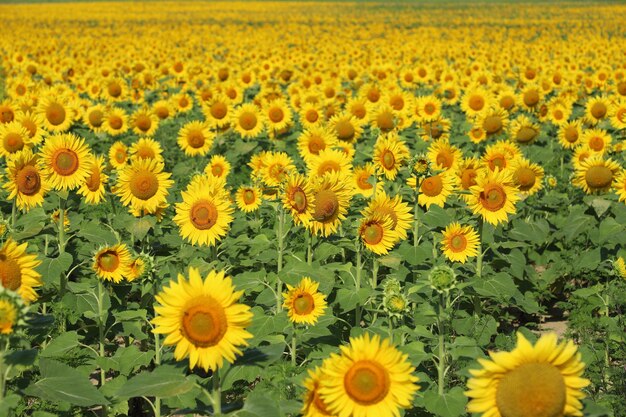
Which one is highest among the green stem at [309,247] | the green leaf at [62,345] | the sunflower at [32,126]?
the sunflower at [32,126]

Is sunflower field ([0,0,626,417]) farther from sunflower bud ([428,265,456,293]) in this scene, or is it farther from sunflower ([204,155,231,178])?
sunflower ([204,155,231,178])

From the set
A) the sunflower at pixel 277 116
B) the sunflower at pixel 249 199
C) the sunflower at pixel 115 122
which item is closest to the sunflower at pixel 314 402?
the sunflower at pixel 249 199

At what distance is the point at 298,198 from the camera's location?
16.9 ft

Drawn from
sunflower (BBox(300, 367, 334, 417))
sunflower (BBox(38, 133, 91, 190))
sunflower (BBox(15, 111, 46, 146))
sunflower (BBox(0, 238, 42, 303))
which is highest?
sunflower (BBox(15, 111, 46, 146))

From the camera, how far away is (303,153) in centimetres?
841

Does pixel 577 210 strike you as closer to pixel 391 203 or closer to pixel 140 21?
pixel 391 203

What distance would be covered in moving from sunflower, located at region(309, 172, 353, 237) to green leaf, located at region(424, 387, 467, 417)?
65.5 inches

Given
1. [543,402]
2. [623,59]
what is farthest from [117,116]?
[623,59]

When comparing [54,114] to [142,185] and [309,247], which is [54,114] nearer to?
[142,185]

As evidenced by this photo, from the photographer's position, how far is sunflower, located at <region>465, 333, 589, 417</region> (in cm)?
275

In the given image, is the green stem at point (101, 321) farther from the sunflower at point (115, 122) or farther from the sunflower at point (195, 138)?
the sunflower at point (115, 122)

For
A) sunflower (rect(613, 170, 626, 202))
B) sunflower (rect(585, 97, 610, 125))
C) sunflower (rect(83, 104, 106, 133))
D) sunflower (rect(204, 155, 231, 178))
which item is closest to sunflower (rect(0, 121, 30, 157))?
sunflower (rect(204, 155, 231, 178))

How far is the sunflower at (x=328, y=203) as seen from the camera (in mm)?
5207

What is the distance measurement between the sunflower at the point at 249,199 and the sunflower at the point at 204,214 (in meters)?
1.95
